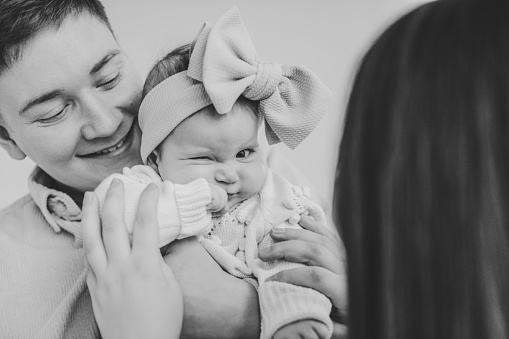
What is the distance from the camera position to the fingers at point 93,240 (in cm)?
101

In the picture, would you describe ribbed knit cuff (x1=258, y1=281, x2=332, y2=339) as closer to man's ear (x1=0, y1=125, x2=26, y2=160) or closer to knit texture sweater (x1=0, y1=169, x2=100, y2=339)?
A: knit texture sweater (x1=0, y1=169, x2=100, y2=339)

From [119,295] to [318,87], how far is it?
1.92 ft

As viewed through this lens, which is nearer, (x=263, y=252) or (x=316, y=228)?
(x=263, y=252)

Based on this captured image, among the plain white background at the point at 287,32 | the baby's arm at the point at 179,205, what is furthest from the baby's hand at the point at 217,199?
the plain white background at the point at 287,32

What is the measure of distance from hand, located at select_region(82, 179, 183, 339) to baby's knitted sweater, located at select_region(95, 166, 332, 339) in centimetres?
4

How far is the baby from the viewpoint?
3.58ft

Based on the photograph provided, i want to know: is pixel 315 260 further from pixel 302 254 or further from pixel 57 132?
pixel 57 132

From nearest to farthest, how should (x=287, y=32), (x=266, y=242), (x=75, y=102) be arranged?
(x=266, y=242) < (x=75, y=102) < (x=287, y=32)

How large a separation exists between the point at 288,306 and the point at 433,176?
46 cm

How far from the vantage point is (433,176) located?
60 centimetres

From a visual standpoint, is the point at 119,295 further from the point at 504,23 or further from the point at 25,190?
the point at 25,190

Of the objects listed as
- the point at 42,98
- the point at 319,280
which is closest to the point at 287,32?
the point at 42,98

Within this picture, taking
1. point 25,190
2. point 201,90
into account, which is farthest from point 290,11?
point 201,90

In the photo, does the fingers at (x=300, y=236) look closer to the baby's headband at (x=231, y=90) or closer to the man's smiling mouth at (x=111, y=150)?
the baby's headband at (x=231, y=90)
